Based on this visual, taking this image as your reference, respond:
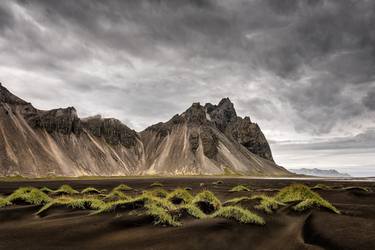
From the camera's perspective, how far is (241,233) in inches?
512

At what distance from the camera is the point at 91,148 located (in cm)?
15338

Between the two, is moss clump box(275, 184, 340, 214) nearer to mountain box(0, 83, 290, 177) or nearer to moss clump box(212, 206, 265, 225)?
moss clump box(212, 206, 265, 225)

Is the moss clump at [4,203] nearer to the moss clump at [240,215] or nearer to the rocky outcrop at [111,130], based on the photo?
the moss clump at [240,215]

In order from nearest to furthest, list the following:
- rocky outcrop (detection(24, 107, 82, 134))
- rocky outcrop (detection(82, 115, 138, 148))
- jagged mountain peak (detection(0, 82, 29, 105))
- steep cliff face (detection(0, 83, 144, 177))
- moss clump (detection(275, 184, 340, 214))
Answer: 1. moss clump (detection(275, 184, 340, 214))
2. steep cliff face (detection(0, 83, 144, 177))
3. jagged mountain peak (detection(0, 82, 29, 105))
4. rocky outcrop (detection(24, 107, 82, 134))
5. rocky outcrop (detection(82, 115, 138, 148))

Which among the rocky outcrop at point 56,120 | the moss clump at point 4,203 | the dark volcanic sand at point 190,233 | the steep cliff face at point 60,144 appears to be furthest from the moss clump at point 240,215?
the rocky outcrop at point 56,120

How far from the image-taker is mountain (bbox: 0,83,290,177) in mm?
116969

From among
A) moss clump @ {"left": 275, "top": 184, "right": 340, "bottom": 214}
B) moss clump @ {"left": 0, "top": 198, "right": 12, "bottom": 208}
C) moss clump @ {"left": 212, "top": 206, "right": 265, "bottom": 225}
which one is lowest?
moss clump @ {"left": 0, "top": 198, "right": 12, "bottom": 208}

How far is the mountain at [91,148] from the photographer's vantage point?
117 metres

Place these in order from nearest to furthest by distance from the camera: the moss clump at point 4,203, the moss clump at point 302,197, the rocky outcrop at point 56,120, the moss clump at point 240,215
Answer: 1. the moss clump at point 240,215
2. the moss clump at point 302,197
3. the moss clump at point 4,203
4. the rocky outcrop at point 56,120

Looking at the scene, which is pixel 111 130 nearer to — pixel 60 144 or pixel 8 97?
pixel 60 144

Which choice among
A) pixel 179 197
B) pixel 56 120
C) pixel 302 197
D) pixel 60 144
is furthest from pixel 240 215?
pixel 56 120

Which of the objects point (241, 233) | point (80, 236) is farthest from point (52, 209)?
point (241, 233)

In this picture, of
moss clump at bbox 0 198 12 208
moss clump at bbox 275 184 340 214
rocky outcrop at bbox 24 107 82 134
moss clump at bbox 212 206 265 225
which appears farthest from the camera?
rocky outcrop at bbox 24 107 82 134

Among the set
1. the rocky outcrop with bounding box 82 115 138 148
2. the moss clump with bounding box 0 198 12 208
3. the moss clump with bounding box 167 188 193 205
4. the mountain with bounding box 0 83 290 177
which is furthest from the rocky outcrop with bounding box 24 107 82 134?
the moss clump with bounding box 167 188 193 205
